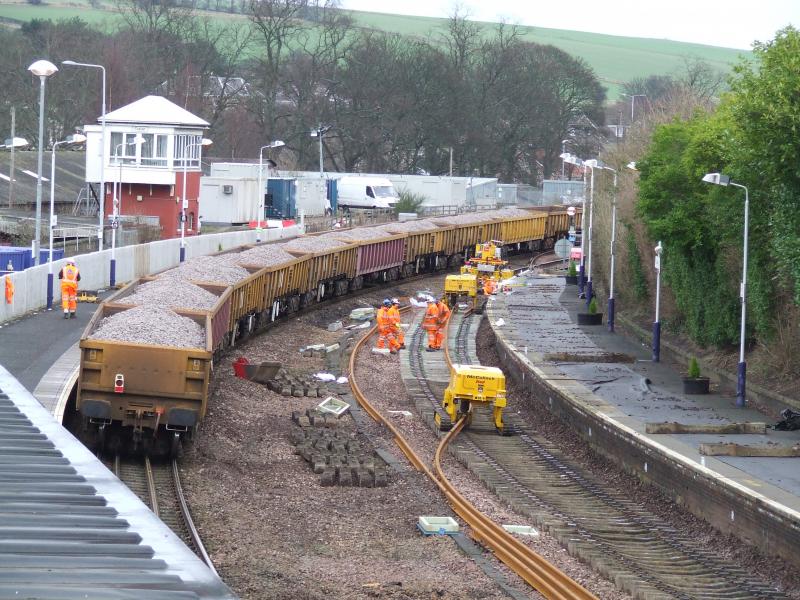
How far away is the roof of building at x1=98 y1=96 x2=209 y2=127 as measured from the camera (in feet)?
174

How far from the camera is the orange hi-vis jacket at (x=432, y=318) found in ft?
106

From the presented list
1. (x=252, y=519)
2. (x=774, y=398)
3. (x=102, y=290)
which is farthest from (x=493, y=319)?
(x=252, y=519)

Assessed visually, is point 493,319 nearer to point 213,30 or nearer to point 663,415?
point 663,415

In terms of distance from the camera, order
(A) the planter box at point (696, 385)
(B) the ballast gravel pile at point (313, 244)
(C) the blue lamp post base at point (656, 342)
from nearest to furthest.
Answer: (A) the planter box at point (696, 385), (C) the blue lamp post base at point (656, 342), (B) the ballast gravel pile at point (313, 244)

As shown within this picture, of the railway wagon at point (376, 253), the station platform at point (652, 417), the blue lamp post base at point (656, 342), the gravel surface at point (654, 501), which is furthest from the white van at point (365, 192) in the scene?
the gravel surface at point (654, 501)

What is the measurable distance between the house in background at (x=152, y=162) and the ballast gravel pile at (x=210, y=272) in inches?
809

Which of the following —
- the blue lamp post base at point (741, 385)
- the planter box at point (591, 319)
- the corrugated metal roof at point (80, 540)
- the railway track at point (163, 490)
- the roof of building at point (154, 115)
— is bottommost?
the railway track at point (163, 490)

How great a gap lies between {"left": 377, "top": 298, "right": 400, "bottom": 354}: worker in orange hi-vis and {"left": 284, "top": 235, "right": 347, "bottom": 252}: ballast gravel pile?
26.3ft

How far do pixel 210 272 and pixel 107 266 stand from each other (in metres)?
10.0

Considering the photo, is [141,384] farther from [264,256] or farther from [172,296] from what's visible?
[264,256]

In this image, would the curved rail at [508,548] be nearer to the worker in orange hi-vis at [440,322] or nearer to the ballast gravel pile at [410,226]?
the worker in orange hi-vis at [440,322]

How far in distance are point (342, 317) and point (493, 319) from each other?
501 centimetres

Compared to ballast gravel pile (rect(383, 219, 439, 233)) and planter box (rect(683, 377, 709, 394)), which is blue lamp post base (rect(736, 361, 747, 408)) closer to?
planter box (rect(683, 377, 709, 394))

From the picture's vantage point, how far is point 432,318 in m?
32.4
